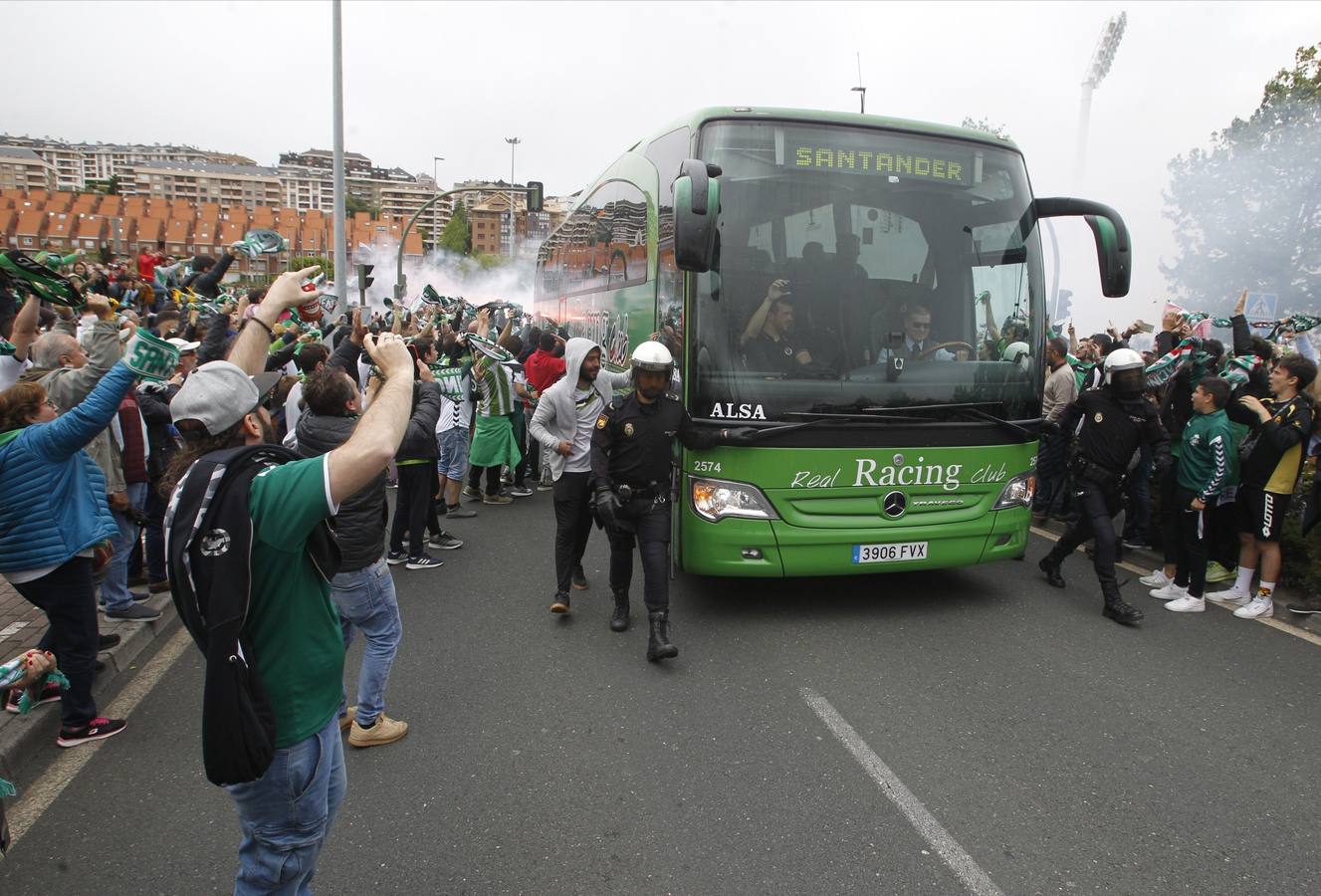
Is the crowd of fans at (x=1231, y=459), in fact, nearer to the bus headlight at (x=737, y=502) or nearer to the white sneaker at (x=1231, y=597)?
the white sneaker at (x=1231, y=597)

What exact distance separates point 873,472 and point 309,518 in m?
3.93

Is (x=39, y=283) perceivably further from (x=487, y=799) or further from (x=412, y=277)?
(x=412, y=277)

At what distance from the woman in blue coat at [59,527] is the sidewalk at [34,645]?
129 millimetres

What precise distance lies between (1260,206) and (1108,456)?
2423 centimetres

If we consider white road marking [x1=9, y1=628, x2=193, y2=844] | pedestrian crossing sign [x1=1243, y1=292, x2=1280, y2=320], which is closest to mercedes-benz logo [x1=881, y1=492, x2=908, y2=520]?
white road marking [x1=9, y1=628, x2=193, y2=844]

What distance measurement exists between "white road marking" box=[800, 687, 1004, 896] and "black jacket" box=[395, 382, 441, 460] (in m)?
2.83

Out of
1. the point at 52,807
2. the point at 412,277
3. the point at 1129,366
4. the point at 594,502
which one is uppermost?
the point at 412,277

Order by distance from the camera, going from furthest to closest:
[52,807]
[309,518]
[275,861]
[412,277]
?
[412,277] → [52,807] → [275,861] → [309,518]

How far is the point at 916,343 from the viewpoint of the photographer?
5320 mm

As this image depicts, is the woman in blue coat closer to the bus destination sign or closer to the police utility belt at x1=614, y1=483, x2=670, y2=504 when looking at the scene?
the police utility belt at x1=614, y1=483, x2=670, y2=504

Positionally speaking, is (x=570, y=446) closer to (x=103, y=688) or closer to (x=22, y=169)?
(x=103, y=688)

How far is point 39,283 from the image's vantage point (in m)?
3.51

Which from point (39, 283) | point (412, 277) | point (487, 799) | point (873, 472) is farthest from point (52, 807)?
point (412, 277)

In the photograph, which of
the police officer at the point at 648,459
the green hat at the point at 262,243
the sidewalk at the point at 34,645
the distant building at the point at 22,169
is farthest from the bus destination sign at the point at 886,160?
the distant building at the point at 22,169
